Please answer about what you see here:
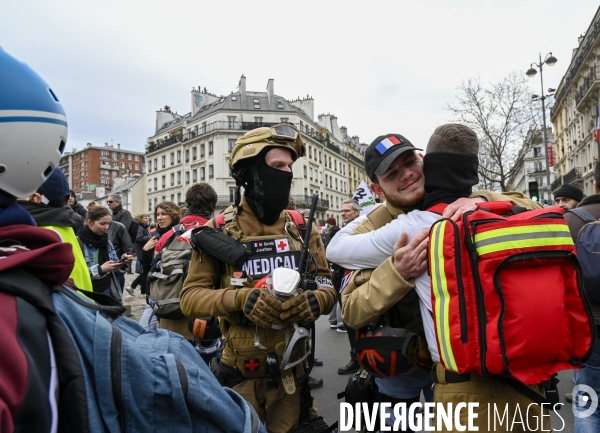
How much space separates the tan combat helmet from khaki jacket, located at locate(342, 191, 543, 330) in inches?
31.7

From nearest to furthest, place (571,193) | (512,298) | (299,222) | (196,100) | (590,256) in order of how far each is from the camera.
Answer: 1. (512,298)
2. (590,256)
3. (299,222)
4. (571,193)
5. (196,100)

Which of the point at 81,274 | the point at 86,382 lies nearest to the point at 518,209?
the point at 86,382

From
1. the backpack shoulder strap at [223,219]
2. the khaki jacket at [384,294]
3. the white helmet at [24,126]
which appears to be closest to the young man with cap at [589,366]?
the khaki jacket at [384,294]

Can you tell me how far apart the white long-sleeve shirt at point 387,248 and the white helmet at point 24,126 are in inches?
51.5

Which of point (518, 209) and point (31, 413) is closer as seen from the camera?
point (31, 413)

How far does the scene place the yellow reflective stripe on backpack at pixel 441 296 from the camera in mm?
1471

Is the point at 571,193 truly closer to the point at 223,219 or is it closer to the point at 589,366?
the point at 589,366

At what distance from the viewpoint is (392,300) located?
1744 millimetres

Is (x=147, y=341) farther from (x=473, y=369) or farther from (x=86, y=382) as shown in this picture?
(x=473, y=369)

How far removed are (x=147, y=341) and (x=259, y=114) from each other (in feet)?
171

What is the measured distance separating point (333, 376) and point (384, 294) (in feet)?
12.5

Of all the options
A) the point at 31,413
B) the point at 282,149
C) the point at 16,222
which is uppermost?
the point at 282,149

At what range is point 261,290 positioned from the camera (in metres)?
2.13

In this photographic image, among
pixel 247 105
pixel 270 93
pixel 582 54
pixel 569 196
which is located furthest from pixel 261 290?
pixel 270 93
